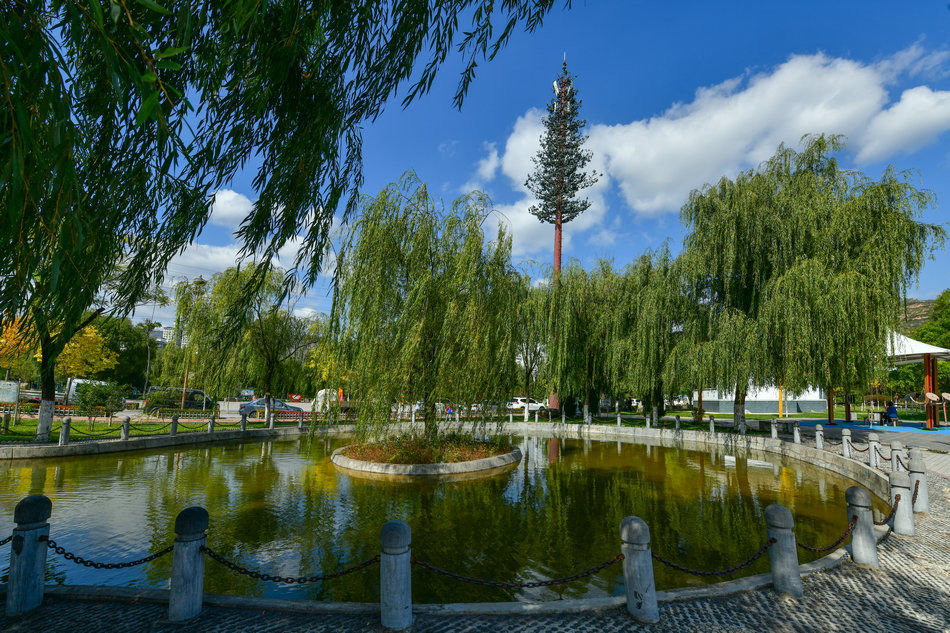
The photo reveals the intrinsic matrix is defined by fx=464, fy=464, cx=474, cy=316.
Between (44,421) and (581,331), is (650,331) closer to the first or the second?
(581,331)

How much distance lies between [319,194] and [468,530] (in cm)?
629

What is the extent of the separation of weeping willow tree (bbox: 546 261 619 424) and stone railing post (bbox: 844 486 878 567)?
56.0 feet

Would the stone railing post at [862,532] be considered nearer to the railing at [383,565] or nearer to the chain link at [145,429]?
the railing at [383,565]

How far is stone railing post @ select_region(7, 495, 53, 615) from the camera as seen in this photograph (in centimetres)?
439

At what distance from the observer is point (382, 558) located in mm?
4355

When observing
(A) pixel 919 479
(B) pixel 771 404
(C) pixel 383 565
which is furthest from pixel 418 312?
(B) pixel 771 404

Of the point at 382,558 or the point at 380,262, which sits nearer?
the point at 382,558

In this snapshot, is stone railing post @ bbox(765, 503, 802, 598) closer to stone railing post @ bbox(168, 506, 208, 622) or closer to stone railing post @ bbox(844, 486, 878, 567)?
stone railing post @ bbox(844, 486, 878, 567)

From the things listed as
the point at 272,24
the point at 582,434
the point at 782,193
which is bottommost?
the point at 582,434

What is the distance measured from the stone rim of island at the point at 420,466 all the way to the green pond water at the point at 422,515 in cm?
62

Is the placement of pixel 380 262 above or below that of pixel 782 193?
below

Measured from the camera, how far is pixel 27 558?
4.46 meters

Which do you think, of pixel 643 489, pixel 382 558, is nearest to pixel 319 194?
pixel 382 558

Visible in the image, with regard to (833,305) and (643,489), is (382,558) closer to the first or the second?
(643,489)
